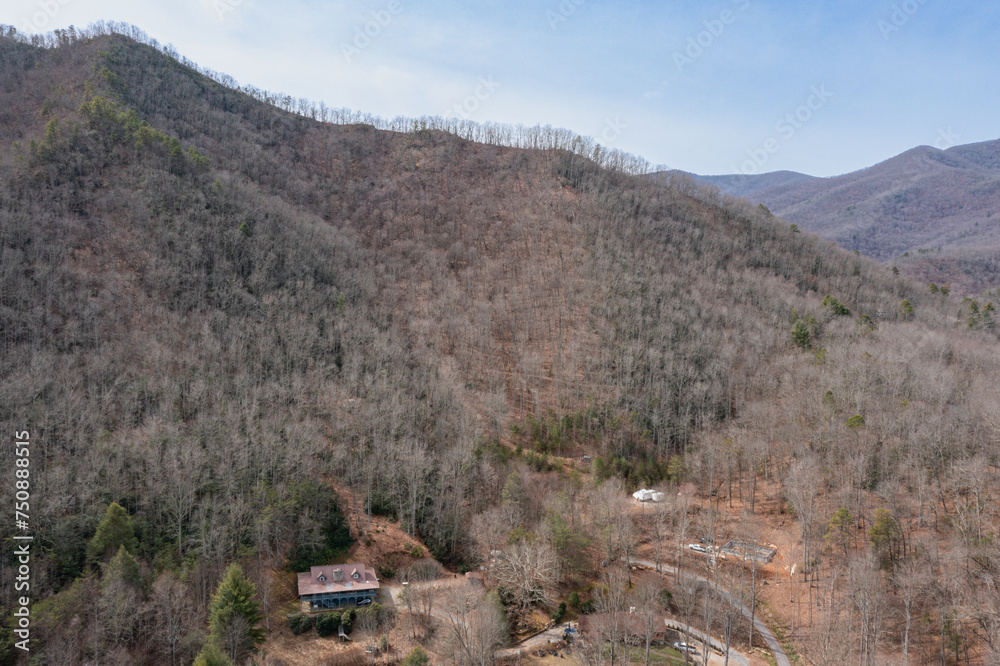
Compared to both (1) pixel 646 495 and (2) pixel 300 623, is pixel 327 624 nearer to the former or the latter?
(2) pixel 300 623

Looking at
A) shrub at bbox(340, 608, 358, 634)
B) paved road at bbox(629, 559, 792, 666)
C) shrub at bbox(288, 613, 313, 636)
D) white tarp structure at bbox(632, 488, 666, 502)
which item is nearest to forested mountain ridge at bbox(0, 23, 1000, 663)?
white tarp structure at bbox(632, 488, 666, 502)

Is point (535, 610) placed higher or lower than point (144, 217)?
lower

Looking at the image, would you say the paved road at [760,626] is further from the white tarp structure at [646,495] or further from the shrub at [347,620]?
the shrub at [347,620]

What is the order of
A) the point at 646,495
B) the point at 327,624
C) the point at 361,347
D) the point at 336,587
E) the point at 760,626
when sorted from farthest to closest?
the point at 361,347
the point at 646,495
the point at 760,626
the point at 336,587
the point at 327,624

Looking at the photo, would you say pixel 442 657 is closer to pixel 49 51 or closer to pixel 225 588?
pixel 225 588

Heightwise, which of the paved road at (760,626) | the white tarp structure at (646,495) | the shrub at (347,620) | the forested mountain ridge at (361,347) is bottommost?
the paved road at (760,626)

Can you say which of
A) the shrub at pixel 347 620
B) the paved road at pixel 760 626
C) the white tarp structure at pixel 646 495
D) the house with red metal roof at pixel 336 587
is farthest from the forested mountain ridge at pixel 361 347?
the paved road at pixel 760 626

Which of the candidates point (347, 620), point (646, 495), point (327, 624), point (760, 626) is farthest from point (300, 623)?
point (646, 495)

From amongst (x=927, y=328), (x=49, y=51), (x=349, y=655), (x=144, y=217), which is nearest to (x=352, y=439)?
(x=349, y=655)

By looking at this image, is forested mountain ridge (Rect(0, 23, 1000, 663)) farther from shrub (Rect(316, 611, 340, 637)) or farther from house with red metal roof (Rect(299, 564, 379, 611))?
shrub (Rect(316, 611, 340, 637))
